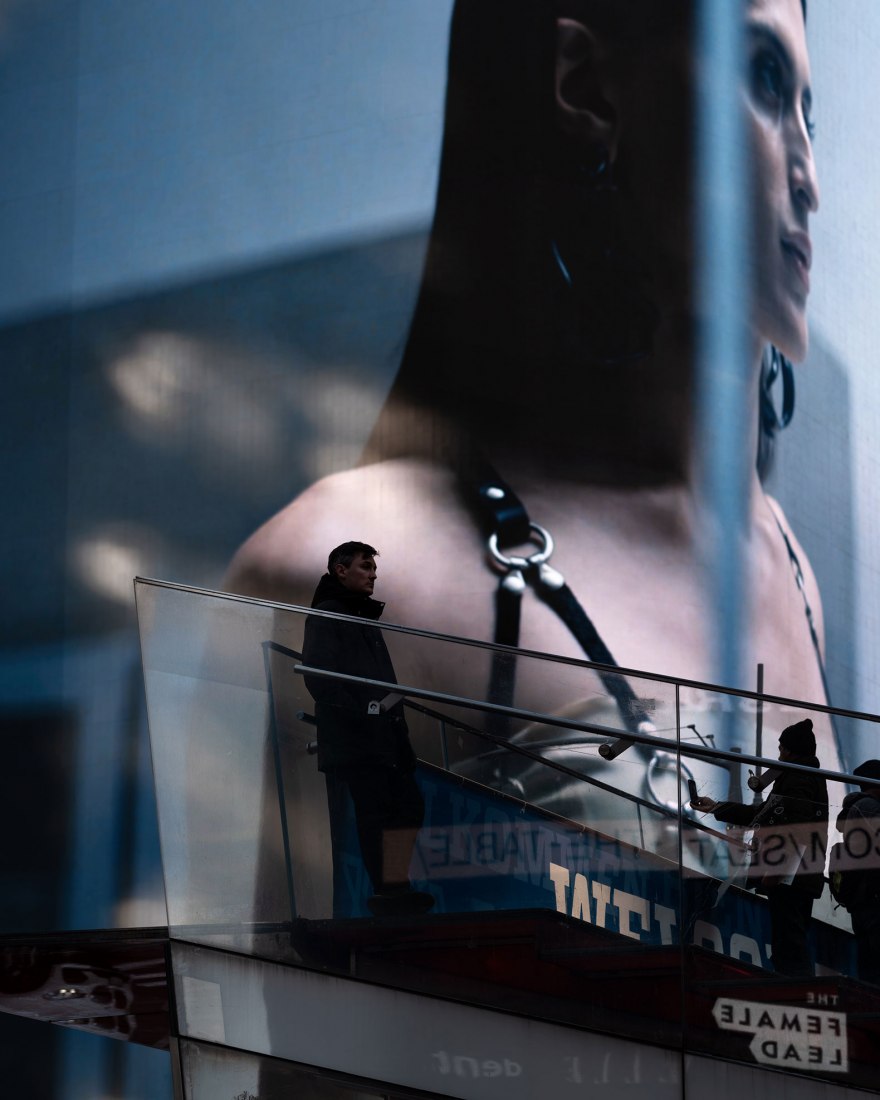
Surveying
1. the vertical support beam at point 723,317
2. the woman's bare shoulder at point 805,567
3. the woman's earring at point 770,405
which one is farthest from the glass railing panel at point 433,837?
the woman's earring at point 770,405

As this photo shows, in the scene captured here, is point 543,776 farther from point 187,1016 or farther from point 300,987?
point 187,1016

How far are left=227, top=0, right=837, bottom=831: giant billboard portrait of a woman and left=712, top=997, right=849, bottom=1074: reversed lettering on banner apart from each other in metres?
8.21

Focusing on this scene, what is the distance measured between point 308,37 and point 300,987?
40.3 feet

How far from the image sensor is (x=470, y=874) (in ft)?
17.2

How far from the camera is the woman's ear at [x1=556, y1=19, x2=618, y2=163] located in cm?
1453

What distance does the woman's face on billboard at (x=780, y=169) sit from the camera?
47.4 ft

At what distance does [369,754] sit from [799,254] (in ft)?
34.9

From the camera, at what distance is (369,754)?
5430 mm

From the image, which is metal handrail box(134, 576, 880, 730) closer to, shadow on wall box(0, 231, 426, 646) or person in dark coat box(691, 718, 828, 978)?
person in dark coat box(691, 718, 828, 978)

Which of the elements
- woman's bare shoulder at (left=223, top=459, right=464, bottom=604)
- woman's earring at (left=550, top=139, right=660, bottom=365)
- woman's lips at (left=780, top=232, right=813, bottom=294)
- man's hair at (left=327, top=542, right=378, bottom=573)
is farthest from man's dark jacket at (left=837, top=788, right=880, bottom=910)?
woman's lips at (left=780, top=232, right=813, bottom=294)

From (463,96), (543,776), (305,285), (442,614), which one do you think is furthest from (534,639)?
(543,776)

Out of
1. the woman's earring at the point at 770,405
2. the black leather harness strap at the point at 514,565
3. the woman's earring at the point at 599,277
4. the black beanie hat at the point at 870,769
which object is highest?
the woman's earring at the point at 599,277

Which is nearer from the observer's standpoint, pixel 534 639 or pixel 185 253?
pixel 534 639

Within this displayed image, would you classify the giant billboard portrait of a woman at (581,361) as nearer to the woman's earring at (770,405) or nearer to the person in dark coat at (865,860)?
the woman's earring at (770,405)
